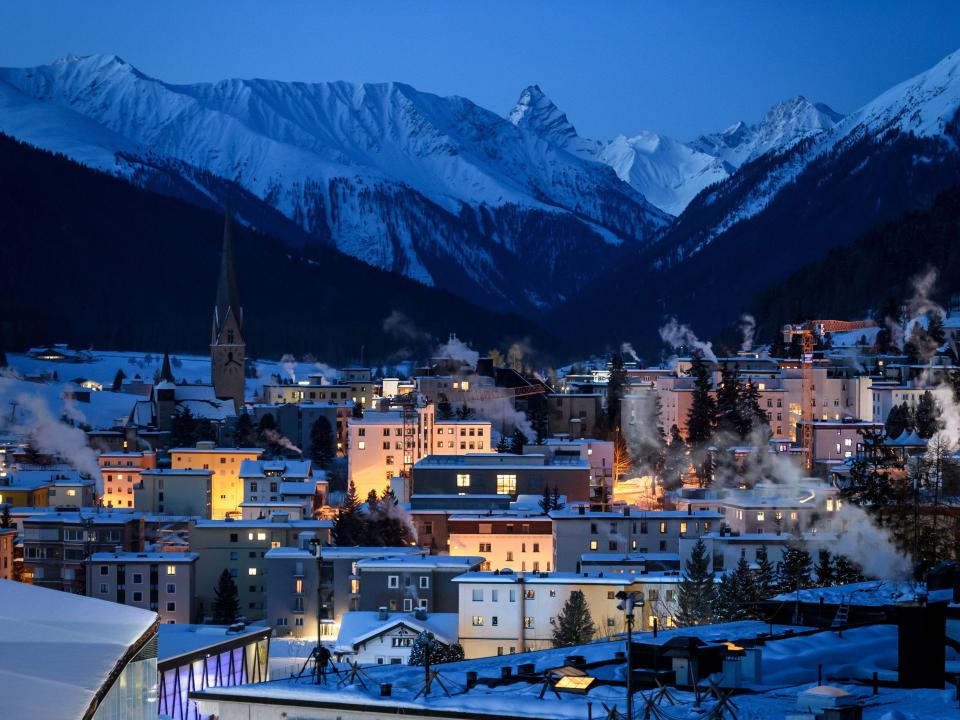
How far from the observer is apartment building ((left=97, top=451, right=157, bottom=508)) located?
79.1 m

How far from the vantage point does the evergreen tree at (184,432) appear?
87.2 meters

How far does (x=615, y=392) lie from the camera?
9400cm

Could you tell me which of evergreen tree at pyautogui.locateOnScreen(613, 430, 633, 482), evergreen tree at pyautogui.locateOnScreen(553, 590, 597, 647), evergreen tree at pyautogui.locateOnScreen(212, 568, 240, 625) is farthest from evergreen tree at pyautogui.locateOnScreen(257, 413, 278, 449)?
evergreen tree at pyautogui.locateOnScreen(553, 590, 597, 647)

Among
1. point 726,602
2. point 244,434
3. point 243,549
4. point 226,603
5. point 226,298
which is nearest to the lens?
point 726,602

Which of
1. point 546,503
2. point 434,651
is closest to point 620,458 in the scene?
point 546,503

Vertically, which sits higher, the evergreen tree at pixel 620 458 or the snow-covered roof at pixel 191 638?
the evergreen tree at pixel 620 458

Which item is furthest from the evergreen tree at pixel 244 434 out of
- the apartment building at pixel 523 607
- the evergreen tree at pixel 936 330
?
the apartment building at pixel 523 607

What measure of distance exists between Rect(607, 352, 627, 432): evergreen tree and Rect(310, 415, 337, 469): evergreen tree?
12421mm

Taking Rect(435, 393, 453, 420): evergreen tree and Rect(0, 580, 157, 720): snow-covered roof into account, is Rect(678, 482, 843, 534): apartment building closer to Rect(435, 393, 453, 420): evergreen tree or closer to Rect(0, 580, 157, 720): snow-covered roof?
Rect(435, 393, 453, 420): evergreen tree

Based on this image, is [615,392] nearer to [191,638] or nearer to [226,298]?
[226,298]

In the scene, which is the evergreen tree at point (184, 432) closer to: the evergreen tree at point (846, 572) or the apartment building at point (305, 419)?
the apartment building at point (305, 419)

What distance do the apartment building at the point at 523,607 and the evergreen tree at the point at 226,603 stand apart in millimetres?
9977

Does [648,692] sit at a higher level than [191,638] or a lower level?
higher

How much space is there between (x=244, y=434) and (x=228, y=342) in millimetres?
32047
